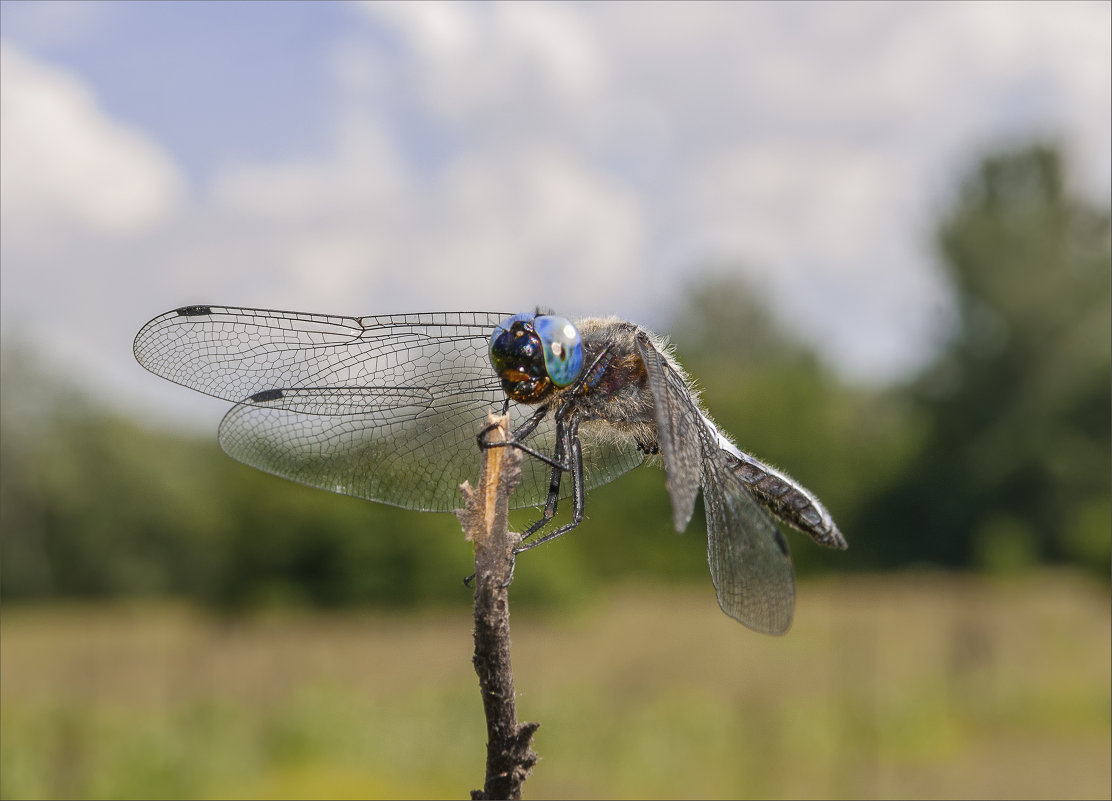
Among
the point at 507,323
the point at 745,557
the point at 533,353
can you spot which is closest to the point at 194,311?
the point at 507,323

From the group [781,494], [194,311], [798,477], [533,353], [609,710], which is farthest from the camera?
[798,477]

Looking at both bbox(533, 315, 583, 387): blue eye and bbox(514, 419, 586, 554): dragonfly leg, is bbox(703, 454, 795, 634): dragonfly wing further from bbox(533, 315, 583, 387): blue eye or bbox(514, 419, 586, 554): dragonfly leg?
bbox(533, 315, 583, 387): blue eye

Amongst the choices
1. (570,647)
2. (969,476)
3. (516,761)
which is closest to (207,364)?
(516,761)

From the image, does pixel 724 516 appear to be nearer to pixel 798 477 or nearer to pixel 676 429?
pixel 676 429

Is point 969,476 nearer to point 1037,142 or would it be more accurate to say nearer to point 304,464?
point 1037,142

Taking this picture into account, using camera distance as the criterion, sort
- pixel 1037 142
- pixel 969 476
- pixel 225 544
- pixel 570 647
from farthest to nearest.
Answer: pixel 1037 142 < pixel 969 476 < pixel 225 544 < pixel 570 647
